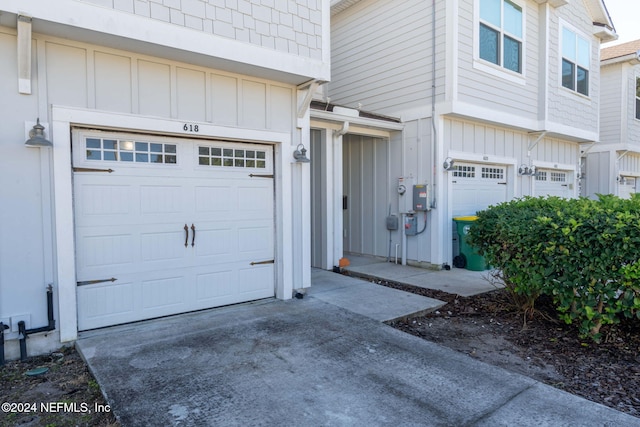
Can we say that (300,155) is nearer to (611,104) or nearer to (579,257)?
(579,257)

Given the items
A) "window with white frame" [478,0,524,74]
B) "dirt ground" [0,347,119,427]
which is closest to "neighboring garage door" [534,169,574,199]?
"window with white frame" [478,0,524,74]

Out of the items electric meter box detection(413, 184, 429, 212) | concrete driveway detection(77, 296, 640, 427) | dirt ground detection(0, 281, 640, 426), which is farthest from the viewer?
electric meter box detection(413, 184, 429, 212)

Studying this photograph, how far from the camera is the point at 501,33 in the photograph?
26.3 feet

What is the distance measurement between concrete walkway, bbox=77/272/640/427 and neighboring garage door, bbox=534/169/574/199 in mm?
7529

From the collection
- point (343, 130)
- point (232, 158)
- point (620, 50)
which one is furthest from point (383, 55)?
point (620, 50)

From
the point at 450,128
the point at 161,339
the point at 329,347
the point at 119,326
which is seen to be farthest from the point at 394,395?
the point at 450,128

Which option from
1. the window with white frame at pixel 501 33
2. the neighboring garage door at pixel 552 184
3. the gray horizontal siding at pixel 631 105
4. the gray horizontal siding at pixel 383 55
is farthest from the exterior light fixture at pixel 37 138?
the gray horizontal siding at pixel 631 105

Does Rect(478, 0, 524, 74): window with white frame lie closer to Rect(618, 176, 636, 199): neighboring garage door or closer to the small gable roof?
the small gable roof

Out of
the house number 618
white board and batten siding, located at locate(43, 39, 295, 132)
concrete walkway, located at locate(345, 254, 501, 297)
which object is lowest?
concrete walkway, located at locate(345, 254, 501, 297)

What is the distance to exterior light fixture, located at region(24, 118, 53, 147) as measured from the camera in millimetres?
3508

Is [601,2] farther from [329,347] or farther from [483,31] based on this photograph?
[329,347]

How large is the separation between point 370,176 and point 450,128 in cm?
200

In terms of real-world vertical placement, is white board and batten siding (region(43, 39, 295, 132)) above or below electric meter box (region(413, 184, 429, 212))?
above

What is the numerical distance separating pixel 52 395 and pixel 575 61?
480 inches
